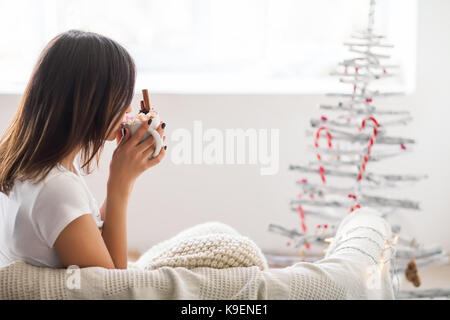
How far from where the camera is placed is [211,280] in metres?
0.88

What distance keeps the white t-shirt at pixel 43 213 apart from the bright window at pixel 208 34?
6.10ft

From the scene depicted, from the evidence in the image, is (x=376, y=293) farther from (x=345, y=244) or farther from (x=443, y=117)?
(x=443, y=117)

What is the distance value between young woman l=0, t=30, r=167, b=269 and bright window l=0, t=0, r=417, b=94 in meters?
1.77

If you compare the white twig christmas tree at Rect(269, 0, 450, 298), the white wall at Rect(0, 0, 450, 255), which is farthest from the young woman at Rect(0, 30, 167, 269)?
the white wall at Rect(0, 0, 450, 255)

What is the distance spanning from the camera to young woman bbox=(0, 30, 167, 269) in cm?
94

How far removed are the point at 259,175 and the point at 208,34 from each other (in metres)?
0.80

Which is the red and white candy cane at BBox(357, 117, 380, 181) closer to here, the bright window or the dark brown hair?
the bright window

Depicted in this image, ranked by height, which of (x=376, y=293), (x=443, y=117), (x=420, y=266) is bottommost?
(x=420, y=266)

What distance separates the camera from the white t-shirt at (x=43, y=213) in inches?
36.6
